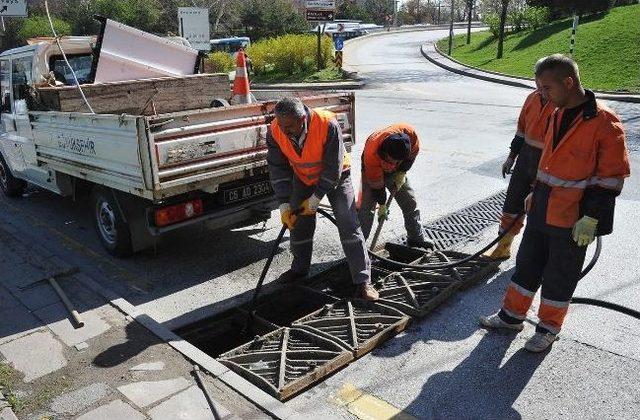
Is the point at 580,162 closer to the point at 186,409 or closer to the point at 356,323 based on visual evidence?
the point at 356,323

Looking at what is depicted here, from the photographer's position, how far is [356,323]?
3.97 meters

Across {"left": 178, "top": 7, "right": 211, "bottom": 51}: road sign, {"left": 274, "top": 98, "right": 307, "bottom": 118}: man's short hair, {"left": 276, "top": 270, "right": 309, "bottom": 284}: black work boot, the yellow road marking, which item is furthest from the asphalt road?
{"left": 178, "top": 7, "right": 211, "bottom": 51}: road sign

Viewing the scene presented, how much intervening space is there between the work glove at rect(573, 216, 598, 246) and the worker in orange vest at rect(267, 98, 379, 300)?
1.58 metres

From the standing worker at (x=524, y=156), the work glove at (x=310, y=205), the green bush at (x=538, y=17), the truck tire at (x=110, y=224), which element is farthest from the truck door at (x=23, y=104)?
the green bush at (x=538, y=17)

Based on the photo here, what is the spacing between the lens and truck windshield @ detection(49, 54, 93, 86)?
6785 millimetres

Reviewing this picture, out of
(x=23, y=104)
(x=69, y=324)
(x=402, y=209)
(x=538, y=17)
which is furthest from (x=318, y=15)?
(x=69, y=324)

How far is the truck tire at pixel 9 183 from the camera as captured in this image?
305 inches

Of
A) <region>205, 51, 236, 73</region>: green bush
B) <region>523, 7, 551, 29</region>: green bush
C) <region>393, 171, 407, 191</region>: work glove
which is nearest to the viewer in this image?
<region>393, 171, 407, 191</region>: work glove

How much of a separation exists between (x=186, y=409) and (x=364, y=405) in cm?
102

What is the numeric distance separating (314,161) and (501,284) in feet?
6.07

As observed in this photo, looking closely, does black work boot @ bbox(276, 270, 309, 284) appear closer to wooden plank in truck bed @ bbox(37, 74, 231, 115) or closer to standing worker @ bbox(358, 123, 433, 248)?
standing worker @ bbox(358, 123, 433, 248)

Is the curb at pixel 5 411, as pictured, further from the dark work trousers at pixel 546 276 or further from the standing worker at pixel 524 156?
the standing worker at pixel 524 156

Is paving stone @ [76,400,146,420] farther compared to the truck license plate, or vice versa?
the truck license plate

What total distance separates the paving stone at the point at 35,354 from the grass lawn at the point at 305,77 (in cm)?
1958
